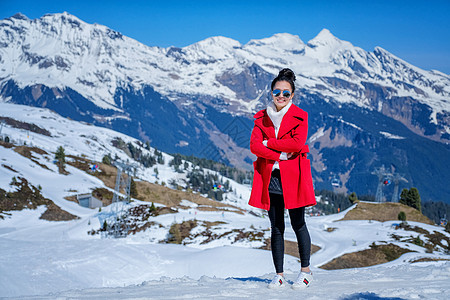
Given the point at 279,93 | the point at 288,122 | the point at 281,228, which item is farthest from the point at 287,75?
the point at 281,228

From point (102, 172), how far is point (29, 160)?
17549mm

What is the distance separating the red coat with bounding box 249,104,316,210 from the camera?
6.31 m

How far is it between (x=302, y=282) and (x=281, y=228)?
99cm

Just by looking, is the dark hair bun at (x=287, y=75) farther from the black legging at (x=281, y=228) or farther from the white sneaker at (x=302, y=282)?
the white sneaker at (x=302, y=282)

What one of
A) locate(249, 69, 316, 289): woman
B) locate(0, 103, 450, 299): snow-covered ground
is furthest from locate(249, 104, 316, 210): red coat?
locate(0, 103, 450, 299): snow-covered ground

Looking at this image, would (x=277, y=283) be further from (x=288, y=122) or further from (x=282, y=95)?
(x=282, y=95)

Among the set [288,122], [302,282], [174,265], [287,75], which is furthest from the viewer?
[174,265]

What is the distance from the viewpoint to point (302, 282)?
6664 mm

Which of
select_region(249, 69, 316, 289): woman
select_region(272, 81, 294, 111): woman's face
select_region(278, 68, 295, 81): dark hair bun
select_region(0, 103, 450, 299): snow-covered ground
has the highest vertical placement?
select_region(278, 68, 295, 81): dark hair bun

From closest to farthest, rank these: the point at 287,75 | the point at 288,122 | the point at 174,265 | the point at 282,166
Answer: the point at 282,166, the point at 288,122, the point at 287,75, the point at 174,265

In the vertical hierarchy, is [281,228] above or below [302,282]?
above

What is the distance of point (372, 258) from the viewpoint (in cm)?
2930

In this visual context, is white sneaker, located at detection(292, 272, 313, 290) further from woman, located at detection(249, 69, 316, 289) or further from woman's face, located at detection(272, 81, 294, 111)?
woman's face, located at detection(272, 81, 294, 111)

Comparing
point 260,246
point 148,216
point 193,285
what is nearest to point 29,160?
point 148,216
